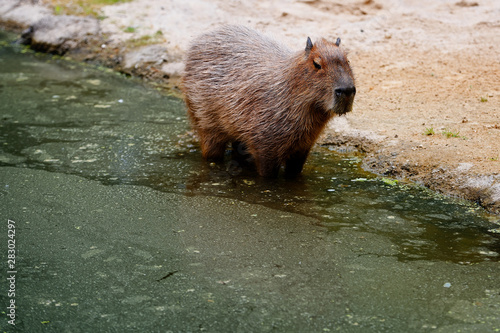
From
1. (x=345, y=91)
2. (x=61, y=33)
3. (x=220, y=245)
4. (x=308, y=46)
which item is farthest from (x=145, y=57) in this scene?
(x=220, y=245)

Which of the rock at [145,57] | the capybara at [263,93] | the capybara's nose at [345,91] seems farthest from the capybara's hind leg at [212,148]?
the rock at [145,57]

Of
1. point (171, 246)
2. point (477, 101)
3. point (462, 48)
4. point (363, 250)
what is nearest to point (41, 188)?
point (171, 246)

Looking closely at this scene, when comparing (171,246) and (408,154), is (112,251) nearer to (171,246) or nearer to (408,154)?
(171,246)

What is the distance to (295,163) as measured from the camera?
214 inches

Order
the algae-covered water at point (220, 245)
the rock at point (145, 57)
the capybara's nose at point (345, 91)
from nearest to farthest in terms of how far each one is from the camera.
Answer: the algae-covered water at point (220, 245) < the capybara's nose at point (345, 91) < the rock at point (145, 57)

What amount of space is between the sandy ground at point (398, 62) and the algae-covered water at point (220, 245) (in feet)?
1.15

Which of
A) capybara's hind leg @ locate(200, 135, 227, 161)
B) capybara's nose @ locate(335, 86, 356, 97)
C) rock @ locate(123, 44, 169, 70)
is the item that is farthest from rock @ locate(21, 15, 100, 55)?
capybara's nose @ locate(335, 86, 356, 97)

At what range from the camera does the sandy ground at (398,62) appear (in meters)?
5.40

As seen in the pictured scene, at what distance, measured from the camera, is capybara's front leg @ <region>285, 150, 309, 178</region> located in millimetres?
5371

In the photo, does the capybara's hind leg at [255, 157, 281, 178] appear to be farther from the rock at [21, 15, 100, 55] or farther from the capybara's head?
the rock at [21, 15, 100, 55]

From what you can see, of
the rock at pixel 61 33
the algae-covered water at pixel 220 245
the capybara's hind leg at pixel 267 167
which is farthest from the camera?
the rock at pixel 61 33

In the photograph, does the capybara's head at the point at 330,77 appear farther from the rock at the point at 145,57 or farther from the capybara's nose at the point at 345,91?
the rock at the point at 145,57

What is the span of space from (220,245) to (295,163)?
1559 mm

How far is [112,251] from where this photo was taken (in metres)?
3.99
